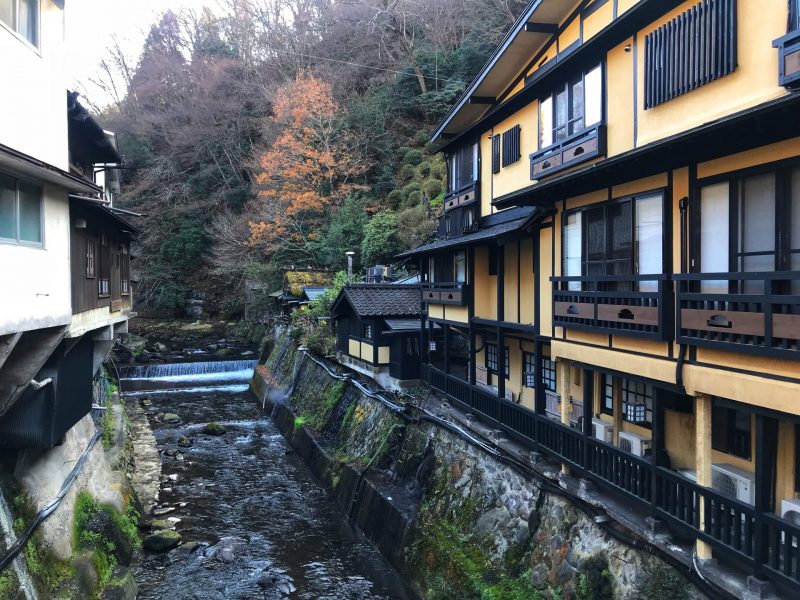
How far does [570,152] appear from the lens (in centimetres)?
1144

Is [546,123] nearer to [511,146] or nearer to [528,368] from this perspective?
[511,146]

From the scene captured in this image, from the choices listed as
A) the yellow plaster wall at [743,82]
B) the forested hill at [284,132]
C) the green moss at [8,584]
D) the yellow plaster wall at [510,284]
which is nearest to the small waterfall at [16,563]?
the green moss at [8,584]

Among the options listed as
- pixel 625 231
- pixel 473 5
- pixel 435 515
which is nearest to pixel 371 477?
pixel 435 515

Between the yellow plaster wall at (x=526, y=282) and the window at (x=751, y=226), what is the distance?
20.7 ft

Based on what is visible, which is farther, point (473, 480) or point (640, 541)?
point (473, 480)

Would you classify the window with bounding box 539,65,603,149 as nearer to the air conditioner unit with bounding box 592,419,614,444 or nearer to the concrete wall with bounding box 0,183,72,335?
the air conditioner unit with bounding box 592,419,614,444

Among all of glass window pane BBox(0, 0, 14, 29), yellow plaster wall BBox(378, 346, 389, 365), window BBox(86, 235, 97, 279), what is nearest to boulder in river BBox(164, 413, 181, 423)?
yellow plaster wall BBox(378, 346, 389, 365)

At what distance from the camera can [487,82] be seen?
16.4 meters

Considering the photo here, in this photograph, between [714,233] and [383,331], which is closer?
[714,233]

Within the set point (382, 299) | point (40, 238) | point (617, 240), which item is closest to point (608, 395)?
point (617, 240)

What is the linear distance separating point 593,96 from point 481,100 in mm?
7081

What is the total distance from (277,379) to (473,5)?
35952 millimetres

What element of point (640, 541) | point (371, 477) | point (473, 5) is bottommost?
point (371, 477)

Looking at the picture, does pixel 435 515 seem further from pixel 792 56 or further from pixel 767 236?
pixel 792 56
